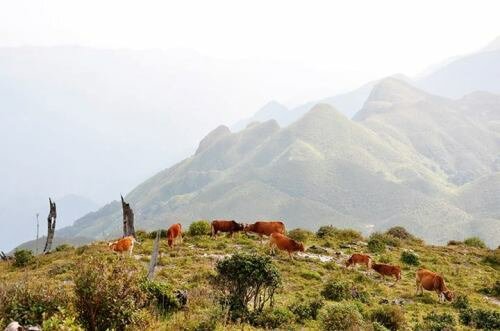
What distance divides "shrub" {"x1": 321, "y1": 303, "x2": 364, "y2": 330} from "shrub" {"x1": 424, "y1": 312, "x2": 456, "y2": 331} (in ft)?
11.1

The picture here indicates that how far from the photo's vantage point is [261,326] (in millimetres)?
15117

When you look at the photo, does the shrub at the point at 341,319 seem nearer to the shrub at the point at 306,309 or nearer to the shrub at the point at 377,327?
the shrub at the point at 377,327

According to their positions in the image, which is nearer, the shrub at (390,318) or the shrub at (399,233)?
the shrub at (390,318)

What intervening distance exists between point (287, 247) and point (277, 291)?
6.82 meters

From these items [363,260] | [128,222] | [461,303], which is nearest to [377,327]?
[461,303]

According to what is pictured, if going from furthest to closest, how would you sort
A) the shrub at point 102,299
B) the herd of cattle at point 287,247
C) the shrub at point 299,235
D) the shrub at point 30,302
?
the shrub at point 299,235
the herd of cattle at point 287,247
the shrub at point 30,302
the shrub at point 102,299

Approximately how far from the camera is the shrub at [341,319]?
1490 centimetres

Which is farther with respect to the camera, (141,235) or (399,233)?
(399,233)

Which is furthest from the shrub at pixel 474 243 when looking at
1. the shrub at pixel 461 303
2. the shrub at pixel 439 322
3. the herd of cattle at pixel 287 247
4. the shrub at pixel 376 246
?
the shrub at pixel 439 322

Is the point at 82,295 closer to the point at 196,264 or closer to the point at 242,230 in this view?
the point at 196,264

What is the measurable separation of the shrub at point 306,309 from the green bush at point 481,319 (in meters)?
6.12

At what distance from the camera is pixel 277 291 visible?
20.8 m

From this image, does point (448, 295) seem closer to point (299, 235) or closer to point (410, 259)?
point (410, 259)

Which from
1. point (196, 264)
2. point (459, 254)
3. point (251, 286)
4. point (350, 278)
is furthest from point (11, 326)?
point (459, 254)
